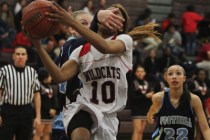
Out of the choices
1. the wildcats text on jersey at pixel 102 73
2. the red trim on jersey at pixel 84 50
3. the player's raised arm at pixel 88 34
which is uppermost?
the player's raised arm at pixel 88 34

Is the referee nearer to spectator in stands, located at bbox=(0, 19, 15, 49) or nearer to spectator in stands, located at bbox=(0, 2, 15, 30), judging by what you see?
spectator in stands, located at bbox=(0, 19, 15, 49)

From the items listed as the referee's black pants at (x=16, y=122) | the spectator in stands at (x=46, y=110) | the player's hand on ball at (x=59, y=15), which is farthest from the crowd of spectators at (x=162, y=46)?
the player's hand on ball at (x=59, y=15)

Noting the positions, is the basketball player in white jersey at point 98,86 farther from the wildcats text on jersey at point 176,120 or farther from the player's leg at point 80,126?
the wildcats text on jersey at point 176,120

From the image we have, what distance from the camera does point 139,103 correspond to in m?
12.8

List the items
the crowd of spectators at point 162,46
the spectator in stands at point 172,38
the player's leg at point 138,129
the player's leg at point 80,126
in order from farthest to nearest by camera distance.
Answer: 1. the spectator in stands at point 172,38
2. the crowd of spectators at point 162,46
3. the player's leg at point 138,129
4. the player's leg at point 80,126

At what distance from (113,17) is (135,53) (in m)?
10.7

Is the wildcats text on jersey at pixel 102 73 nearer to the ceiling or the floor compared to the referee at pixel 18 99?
nearer to the ceiling

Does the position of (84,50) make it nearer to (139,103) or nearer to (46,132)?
(46,132)

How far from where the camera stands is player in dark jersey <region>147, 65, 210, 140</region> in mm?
6691

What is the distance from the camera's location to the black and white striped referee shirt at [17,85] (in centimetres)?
930

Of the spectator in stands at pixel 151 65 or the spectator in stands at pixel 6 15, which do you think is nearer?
the spectator in stands at pixel 151 65

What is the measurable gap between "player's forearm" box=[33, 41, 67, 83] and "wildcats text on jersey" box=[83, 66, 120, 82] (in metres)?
0.21

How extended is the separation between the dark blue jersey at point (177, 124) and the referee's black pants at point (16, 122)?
293 cm

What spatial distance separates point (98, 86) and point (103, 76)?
0.09 meters
